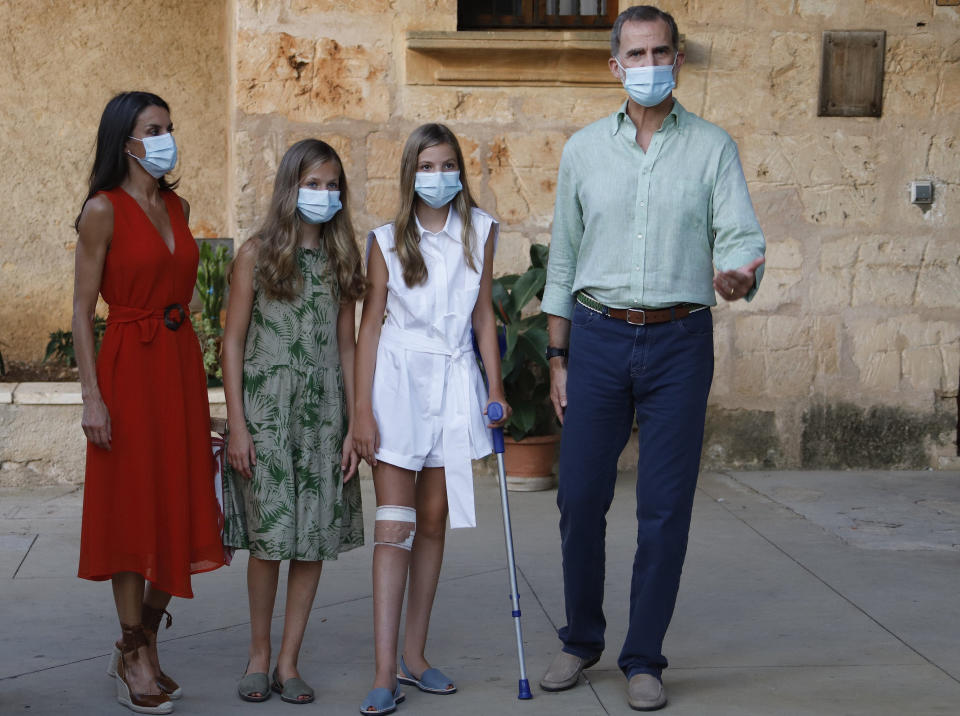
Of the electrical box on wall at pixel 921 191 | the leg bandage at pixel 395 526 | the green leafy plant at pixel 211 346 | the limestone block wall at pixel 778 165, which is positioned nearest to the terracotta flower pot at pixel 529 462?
the limestone block wall at pixel 778 165

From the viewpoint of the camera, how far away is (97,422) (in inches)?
127

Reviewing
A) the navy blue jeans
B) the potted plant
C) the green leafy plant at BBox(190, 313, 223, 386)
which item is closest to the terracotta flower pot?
the potted plant

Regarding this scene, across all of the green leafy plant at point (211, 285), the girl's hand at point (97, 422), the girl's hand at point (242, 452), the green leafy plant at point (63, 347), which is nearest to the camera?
the girl's hand at point (97, 422)

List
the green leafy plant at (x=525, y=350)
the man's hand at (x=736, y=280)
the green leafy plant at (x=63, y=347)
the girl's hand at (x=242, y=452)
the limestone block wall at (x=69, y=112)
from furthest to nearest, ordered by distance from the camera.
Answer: the limestone block wall at (x=69, y=112) → the green leafy plant at (x=63, y=347) → the green leafy plant at (x=525, y=350) → the girl's hand at (x=242, y=452) → the man's hand at (x=736, y=280)

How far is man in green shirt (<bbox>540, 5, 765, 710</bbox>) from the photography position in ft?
10.8

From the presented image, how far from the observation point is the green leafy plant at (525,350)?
5.92m

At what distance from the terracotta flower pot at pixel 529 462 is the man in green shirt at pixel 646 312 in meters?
2.61

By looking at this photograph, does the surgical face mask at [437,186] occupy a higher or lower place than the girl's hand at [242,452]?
higher

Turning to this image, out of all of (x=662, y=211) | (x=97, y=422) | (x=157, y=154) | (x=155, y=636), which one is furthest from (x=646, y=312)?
(x=155, y=636)

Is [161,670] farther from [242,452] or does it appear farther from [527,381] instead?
[527,381]

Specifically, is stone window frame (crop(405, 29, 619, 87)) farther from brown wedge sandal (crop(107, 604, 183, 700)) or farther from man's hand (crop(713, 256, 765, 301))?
brown wedge sandal (crop(107, 604, 183, 700))

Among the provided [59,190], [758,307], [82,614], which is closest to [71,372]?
[59,190]

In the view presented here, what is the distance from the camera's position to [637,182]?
10.9 ft

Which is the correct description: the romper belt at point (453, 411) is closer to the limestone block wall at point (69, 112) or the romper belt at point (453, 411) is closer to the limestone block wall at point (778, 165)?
the limestone block wall at point (778, 165)
